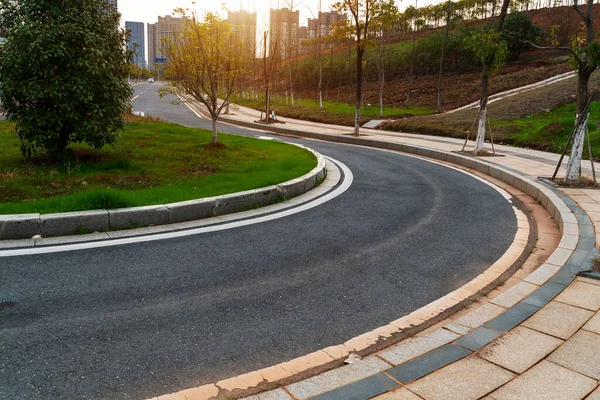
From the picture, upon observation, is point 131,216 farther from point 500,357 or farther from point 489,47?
point 489,47

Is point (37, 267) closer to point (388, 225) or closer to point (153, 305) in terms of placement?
point (153, 305)

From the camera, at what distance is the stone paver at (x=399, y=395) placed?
2904mm

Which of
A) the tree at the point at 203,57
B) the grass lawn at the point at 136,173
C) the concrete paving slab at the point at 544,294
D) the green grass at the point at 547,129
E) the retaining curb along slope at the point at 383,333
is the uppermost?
the tree at the point at 203,57

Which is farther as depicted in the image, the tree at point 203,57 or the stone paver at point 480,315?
the tree at point 203,57

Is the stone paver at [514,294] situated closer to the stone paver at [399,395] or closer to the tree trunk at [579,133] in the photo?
the stone paver at [399,395]

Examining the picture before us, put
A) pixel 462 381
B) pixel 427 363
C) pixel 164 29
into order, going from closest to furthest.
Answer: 1. pixel 462 381
2. pixel 427 363
3. pixel 164 29

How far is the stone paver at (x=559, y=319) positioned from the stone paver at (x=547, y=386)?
0.59 metres

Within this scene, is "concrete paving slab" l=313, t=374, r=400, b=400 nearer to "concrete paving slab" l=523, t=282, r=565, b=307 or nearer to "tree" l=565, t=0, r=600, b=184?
"concrete paving slab" l=523, t=282, r=565, b=307

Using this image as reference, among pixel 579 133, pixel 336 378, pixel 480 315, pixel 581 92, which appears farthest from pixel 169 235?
pixel 581 92

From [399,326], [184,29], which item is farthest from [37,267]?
[184,29]

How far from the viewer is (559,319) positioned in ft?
13.0

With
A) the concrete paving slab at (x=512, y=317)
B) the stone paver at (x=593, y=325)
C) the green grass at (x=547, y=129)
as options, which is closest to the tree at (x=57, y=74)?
the concrete paving slab at (x=512, y=317)

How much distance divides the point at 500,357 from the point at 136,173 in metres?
7.56

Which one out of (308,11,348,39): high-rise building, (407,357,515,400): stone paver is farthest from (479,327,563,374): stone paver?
(308,11,348,39): high-rise building
